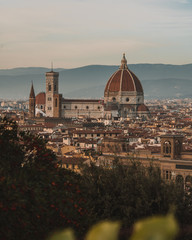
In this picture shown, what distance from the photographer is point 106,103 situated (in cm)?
10900

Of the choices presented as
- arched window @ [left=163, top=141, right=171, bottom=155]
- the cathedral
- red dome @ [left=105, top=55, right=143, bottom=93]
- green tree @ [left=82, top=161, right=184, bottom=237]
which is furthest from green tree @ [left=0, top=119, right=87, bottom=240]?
red dome @ [left=105, top=55, right=143, bottom=93]

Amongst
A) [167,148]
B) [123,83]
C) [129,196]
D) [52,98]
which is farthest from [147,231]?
[123,83]

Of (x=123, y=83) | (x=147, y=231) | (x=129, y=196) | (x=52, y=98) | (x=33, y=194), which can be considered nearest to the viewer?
(x=147, y=231)

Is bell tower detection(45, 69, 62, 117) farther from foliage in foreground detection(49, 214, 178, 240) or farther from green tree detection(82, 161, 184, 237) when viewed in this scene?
foliage in foreground detection(49, 214, 178, 240)

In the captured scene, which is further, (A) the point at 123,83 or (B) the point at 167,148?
(A) the point at 123,83

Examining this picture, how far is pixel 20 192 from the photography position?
6812mm

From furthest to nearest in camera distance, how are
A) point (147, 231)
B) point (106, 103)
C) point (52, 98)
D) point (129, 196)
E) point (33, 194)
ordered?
point (52, 98) → point (106, 103) → point (129, 196) → point (33, 194) → point (147, 231)

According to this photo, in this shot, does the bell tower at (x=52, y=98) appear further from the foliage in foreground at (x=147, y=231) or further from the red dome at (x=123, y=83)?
the foliage in foreground at (x=147, y=231)

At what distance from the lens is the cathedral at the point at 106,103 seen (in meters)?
106

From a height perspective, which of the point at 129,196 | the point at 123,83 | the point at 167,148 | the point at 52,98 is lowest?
the point at 129,196

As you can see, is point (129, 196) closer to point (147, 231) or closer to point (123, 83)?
point (147, 231)

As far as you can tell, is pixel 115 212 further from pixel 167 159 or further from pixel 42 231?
pixel 167 159

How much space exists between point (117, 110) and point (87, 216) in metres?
96.5

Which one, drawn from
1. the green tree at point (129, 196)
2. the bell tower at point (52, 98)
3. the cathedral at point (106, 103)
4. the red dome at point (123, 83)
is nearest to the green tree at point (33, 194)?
the green tree at point (129, 196)
